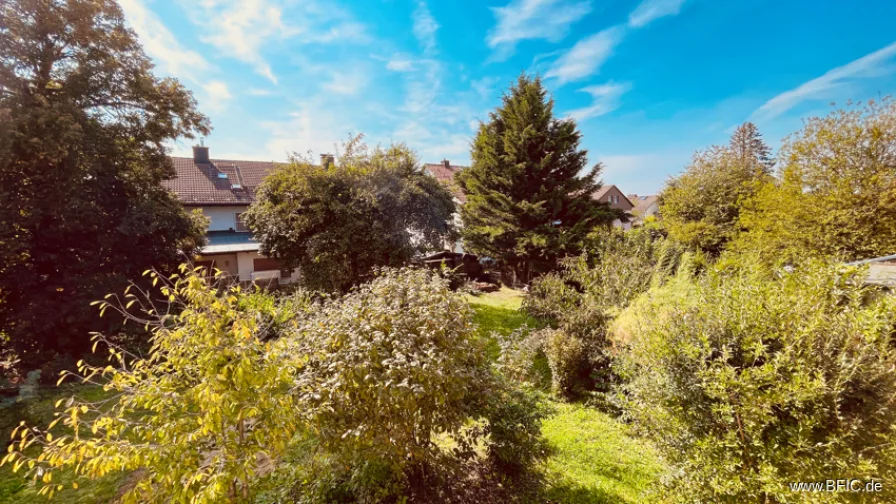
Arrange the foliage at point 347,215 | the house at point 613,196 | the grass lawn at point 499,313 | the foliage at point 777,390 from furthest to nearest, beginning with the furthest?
the house at point 613,196 → the foliage at point 347,215 → the grass lawn at point 499,313 → the foliage at point 777,390

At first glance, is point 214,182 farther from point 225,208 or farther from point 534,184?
point 534,184

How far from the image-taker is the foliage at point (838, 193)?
352 inches

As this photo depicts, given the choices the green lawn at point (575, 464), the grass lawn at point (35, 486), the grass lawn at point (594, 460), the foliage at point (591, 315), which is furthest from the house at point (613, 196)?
the grass lawn at point (35, 486)

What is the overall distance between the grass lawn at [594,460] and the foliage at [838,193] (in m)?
6.92

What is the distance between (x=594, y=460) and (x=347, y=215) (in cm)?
1051

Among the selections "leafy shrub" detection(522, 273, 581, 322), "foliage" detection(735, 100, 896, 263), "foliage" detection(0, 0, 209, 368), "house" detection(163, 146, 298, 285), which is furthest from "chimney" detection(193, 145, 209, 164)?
"foliage" detection(735, 100, 896, 263)

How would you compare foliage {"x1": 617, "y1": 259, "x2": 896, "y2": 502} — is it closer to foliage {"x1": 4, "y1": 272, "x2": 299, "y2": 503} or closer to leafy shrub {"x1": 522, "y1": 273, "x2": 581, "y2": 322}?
foliage {"x1": 4, "y1": 272, "x2": 299, "y2": 503}

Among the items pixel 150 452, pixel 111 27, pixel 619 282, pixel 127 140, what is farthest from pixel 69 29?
pixel 619 282

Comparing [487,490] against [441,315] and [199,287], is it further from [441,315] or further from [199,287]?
[199,287]

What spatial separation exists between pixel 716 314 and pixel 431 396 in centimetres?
326

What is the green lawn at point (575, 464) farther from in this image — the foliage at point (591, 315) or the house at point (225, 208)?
the house at point (225, 208)

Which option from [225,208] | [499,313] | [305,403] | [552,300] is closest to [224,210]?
[225,208]

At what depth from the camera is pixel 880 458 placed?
2.73 metres

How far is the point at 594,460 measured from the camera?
17.5 feet
